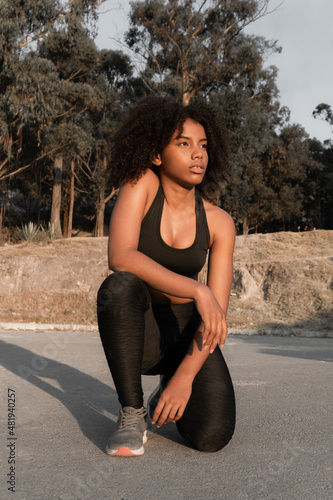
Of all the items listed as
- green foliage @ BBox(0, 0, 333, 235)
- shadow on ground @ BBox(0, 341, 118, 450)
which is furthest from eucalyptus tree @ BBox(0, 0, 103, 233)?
shadow on ground @ BBox(0, 341, 118, 450)

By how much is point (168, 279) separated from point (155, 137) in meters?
0.82

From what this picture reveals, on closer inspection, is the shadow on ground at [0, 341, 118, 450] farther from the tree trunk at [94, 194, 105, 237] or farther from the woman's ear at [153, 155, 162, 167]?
the tree trunk at [94, 194, 105, 237]

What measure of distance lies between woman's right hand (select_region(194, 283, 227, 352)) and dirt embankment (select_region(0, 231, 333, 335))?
7321mm

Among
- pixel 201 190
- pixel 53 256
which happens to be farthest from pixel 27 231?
pixel 201 190

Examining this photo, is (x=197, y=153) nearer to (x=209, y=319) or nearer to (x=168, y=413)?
(x=209, y=319)

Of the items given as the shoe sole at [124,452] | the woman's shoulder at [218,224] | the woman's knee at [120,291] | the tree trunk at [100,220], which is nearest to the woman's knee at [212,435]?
the shoe sole at [124,452]

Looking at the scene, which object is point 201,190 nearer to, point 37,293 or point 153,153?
point 153,153

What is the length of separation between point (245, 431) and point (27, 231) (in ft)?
48.8

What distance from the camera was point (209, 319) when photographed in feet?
7.73

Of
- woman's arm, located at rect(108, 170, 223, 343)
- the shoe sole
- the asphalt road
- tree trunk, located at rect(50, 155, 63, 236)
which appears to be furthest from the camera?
tree trunk, located at rect(50, 155, 63, 236)

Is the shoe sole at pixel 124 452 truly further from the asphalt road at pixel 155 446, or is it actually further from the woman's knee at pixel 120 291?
the woman's knee at pixel 120 291

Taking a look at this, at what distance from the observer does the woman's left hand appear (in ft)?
7.59

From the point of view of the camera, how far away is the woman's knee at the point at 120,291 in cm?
241

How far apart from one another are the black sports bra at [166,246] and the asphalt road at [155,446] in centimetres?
84
